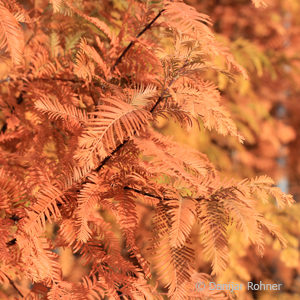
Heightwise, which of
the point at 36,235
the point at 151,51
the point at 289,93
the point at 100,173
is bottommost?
the point at 289,93

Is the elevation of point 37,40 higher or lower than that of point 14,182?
higher

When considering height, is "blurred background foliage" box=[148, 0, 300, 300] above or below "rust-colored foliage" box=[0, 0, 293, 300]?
below

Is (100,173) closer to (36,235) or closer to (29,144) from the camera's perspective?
(36,235)

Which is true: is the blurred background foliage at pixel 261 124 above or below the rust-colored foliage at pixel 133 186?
below

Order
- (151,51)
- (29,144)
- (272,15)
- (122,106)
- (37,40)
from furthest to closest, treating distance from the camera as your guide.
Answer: (272,15), (37,40), (29,144), (151,51), (122,106)

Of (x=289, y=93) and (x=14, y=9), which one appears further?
(x=289, y=93)

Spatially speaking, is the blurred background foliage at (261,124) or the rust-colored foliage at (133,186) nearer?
the rust-colored foliage at (133,186)

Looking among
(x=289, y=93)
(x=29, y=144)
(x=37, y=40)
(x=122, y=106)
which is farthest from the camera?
(x=289, y=93)

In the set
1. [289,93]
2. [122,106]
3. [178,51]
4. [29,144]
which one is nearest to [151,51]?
[178,51]

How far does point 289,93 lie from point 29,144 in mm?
8290

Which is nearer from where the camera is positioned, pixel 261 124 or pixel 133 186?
pixel 133 186

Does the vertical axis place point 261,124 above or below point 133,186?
below

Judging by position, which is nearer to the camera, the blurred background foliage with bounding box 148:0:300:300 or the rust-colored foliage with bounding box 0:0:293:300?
the rust-colored foliage with bounding box 0:0:293:300

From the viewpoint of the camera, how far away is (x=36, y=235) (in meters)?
1.00
